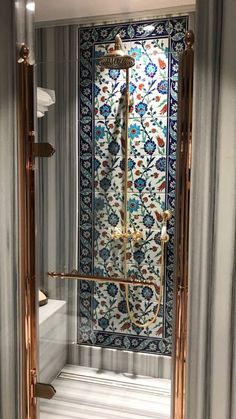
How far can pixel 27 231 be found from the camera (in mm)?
1589

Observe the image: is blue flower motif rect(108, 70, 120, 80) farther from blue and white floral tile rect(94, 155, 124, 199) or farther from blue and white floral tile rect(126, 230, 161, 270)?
blue and white floral tile rect(126, 230, 161, 270)

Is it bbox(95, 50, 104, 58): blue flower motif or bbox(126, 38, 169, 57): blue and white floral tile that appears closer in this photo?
bbox(126, 38, 169, 57): blue and white floral tile

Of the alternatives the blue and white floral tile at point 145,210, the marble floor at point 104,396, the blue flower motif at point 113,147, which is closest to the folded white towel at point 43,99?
the blue flower motif at point 113,147

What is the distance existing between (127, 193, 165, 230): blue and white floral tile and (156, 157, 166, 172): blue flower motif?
0.43 ft

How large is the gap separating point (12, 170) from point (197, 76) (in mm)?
758

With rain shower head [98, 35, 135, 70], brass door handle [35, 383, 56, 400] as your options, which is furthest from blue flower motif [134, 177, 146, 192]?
brass door handle [35, 383, 56, 400]

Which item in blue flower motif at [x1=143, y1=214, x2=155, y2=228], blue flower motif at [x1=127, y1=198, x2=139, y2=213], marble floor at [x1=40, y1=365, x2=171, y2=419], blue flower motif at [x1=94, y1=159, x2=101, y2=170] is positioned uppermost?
blue flower motif at [x1=94, y1=159, x2=101, y2=170]

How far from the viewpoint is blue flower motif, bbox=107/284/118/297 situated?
6.61ft

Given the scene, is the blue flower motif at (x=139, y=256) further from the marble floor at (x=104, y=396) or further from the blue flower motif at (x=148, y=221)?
the marble floor at (x=104, y=396)

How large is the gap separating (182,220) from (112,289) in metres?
0.80

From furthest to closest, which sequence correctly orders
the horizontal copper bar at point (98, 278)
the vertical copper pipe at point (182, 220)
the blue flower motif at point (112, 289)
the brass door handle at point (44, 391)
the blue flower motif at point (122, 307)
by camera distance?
the blue flower motif at point (122, 307) < the blue flower motif at point (112, 289) < the horizontal copper bar at point (98, 278) < the brass door handle at point (44, 391) < the vertical copper pipe at point (182, 220)

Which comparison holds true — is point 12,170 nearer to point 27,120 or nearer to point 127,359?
point 27,120

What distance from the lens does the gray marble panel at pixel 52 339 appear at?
1.82 m

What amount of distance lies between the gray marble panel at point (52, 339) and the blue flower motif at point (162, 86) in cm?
111
